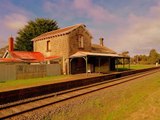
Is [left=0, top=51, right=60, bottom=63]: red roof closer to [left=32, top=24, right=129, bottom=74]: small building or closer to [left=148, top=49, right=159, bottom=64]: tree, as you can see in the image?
[left=32, top=24, right=129, bottom=74]: small building

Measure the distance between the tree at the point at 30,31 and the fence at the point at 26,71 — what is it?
24.6 meters

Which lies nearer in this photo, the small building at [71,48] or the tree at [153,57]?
the small building at [71,48]

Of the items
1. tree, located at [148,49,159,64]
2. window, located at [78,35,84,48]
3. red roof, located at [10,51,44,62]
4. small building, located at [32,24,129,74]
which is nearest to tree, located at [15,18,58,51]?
small building, located at [32,24,129,74]

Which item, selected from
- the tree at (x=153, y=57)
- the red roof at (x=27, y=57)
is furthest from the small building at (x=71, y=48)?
the tree at (x=153, y=57)

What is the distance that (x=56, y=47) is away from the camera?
30.2 metres

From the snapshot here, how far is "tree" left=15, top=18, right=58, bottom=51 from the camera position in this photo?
49.4 meters

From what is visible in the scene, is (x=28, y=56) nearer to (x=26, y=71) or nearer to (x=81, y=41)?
(x=26, y=71)

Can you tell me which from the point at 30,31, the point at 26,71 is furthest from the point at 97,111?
the point at 30,31

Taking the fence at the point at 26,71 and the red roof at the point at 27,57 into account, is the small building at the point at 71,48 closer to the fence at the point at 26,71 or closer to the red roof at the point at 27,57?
the red roof at the point at 27,57

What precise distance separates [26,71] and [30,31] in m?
29.5

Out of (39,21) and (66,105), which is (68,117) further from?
(39,21)

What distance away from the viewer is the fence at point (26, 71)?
69.6 feet

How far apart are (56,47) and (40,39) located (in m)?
4.56

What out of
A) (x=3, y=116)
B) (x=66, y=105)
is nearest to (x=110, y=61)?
(x=66, y=105)
